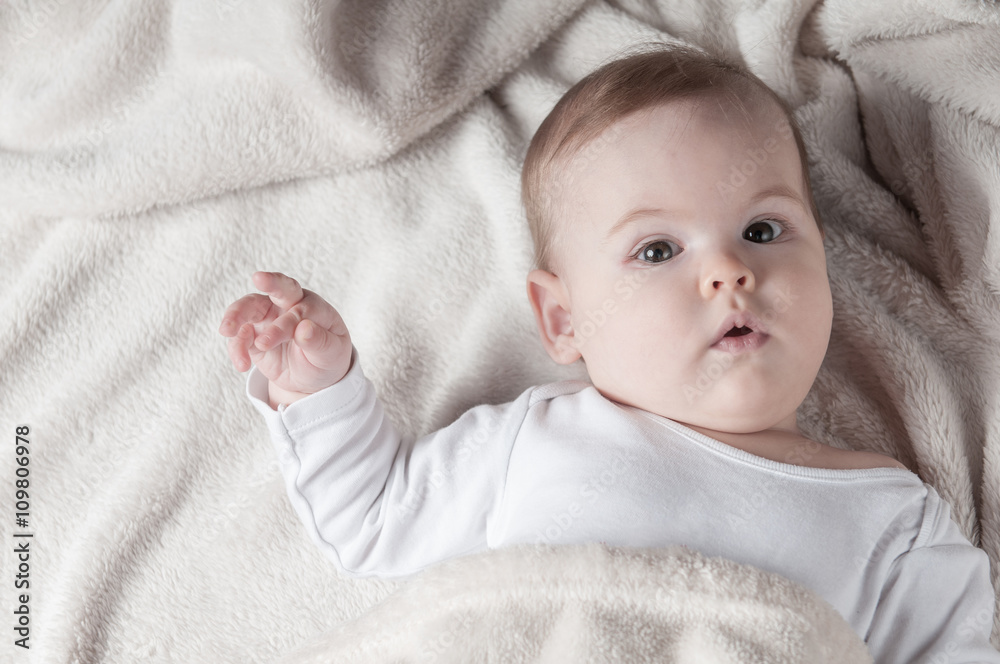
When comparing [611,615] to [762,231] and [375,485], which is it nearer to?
[375,485]

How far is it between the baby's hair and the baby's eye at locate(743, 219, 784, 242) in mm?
142

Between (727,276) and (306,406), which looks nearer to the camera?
(727,276)

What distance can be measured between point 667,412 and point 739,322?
6.6 inches

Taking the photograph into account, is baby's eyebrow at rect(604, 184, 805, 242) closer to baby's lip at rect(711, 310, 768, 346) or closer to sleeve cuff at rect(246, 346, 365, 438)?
baby's lip at rect(711, 310, 768, 346)

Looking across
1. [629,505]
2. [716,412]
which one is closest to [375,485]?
[629,505]

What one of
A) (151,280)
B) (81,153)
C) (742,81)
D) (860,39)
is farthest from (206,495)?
(860,39)

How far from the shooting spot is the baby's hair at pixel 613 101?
3.79 feet

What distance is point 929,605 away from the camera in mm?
1108

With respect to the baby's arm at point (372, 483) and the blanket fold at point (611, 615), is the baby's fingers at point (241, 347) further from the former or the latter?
the blanket fold at point (611, 615)

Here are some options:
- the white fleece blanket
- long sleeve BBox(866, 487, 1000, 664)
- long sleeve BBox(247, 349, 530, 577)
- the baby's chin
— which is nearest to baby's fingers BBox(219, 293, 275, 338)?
long sleeve BBox(247, 349, 530, 577)

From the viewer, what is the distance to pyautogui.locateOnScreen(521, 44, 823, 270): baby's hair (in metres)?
1.15

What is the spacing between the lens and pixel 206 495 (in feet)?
4.32

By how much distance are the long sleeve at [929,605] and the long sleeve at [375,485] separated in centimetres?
55

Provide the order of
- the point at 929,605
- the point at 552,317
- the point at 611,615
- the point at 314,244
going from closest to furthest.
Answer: the point at 611,615
the point at 929,605
the point at 552,317
the point at 314,244
